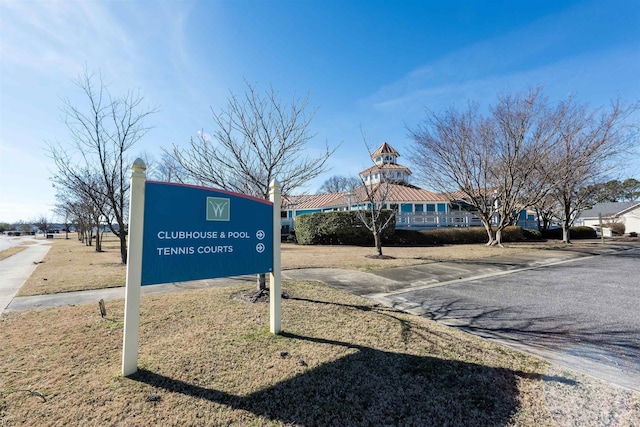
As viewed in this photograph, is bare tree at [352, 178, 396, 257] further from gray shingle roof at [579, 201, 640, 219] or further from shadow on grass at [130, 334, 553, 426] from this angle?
gray shingle roof at [579, 201, 640, 219]

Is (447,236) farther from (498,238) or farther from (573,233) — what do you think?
(573,233)

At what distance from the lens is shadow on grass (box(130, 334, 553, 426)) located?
2.19 m

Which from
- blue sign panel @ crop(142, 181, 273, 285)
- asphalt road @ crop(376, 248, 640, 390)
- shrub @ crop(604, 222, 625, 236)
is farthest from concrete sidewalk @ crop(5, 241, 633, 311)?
shrub @ crop(604, 222, 625, 236)

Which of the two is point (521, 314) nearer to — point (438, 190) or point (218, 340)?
point (218, 340)

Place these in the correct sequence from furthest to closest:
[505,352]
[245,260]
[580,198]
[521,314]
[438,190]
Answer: [580,198] → [438,190] → [521,314] → [245,260] → [505,352]

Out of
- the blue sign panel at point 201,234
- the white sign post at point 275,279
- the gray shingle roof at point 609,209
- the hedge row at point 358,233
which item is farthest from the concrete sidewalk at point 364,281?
the gray shingle roof at point 609,209

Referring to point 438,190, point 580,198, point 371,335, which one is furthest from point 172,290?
point 580,198

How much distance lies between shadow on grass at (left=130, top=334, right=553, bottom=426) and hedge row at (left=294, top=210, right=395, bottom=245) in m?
14.9

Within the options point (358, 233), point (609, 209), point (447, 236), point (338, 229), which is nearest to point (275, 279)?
point (338, 229)

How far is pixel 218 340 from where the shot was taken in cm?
346

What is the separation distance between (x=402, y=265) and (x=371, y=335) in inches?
255

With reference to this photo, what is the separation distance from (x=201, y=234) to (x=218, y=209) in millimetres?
346

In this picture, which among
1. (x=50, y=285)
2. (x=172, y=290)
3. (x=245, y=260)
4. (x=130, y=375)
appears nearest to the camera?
(x=130, y=375)

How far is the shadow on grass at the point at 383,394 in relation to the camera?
2.19 m
